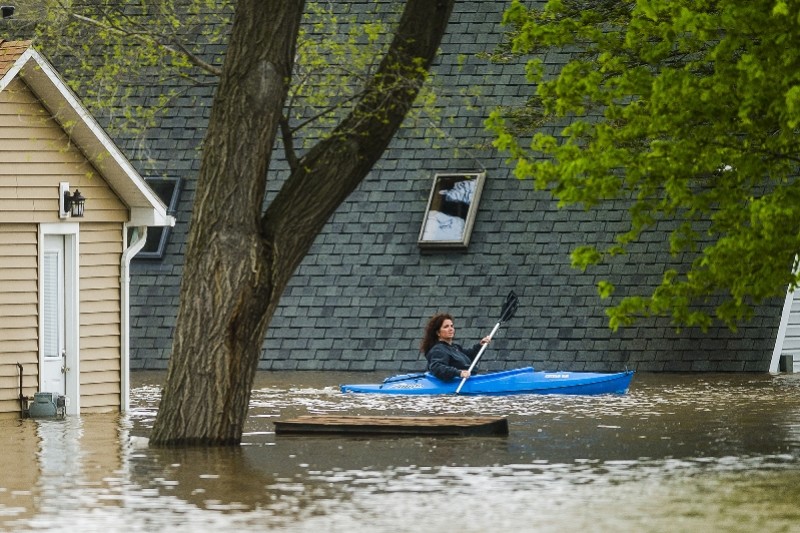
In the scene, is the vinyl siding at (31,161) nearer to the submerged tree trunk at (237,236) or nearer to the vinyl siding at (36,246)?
the vinyl siding at (36,246)

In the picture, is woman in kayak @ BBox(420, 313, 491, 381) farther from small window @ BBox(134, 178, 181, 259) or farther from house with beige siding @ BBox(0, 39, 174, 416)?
small window @ BBox(134, 178, 181, 259)

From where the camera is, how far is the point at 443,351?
1121 inches

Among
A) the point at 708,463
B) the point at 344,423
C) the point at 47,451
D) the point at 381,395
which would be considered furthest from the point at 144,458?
the point at 381,395

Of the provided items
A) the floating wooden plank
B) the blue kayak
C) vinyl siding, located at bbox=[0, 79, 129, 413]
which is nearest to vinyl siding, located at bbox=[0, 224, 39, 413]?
vinyl siding, located at bbox=[0, 79, 129, 413]

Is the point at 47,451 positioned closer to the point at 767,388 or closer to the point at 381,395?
the point at 381,395

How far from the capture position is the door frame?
25656 millimetres

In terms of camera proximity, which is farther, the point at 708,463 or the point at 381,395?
the point at 381,395

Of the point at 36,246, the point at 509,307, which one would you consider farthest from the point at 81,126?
the point at 509,307

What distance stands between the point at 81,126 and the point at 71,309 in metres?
2.51

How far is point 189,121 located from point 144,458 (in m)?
18.3

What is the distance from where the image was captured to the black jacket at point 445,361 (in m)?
28.4

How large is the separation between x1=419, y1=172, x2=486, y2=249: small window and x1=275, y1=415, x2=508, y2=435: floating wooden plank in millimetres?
12614

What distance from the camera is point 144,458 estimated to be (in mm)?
18969

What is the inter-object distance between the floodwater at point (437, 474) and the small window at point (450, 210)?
8560mm
